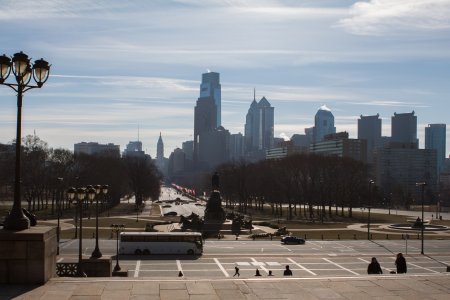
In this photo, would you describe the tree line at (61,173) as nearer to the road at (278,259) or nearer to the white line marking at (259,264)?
the road at (278,259)

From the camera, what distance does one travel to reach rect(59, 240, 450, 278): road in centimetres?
4316

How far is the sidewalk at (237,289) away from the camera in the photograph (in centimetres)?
1457

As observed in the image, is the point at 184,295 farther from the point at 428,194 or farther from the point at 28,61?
the point at 428,194

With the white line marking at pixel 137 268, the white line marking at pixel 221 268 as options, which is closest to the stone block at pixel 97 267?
the white line marking at pixel 137 268

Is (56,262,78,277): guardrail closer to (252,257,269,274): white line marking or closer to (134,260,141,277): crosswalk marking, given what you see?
(134,260,141,277): crosswalk marking

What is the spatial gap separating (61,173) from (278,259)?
79.0m

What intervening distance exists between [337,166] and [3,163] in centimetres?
7111

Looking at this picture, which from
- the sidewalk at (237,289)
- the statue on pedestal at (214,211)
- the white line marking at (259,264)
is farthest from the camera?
the statue on pedestal at (214,211)

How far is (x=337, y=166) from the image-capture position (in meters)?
127

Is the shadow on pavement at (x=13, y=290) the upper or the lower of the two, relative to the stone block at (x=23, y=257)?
lower

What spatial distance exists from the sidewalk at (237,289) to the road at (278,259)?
21308mm

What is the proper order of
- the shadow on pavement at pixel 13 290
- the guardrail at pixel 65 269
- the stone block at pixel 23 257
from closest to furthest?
the shadow on pavement at pixel 13 290 < the stone block at pixel 23 257 < the guardrail at pixel 65 269

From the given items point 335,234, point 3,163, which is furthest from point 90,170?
point 335,234

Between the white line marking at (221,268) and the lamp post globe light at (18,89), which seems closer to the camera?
the lamp post globe light at (18,89)
